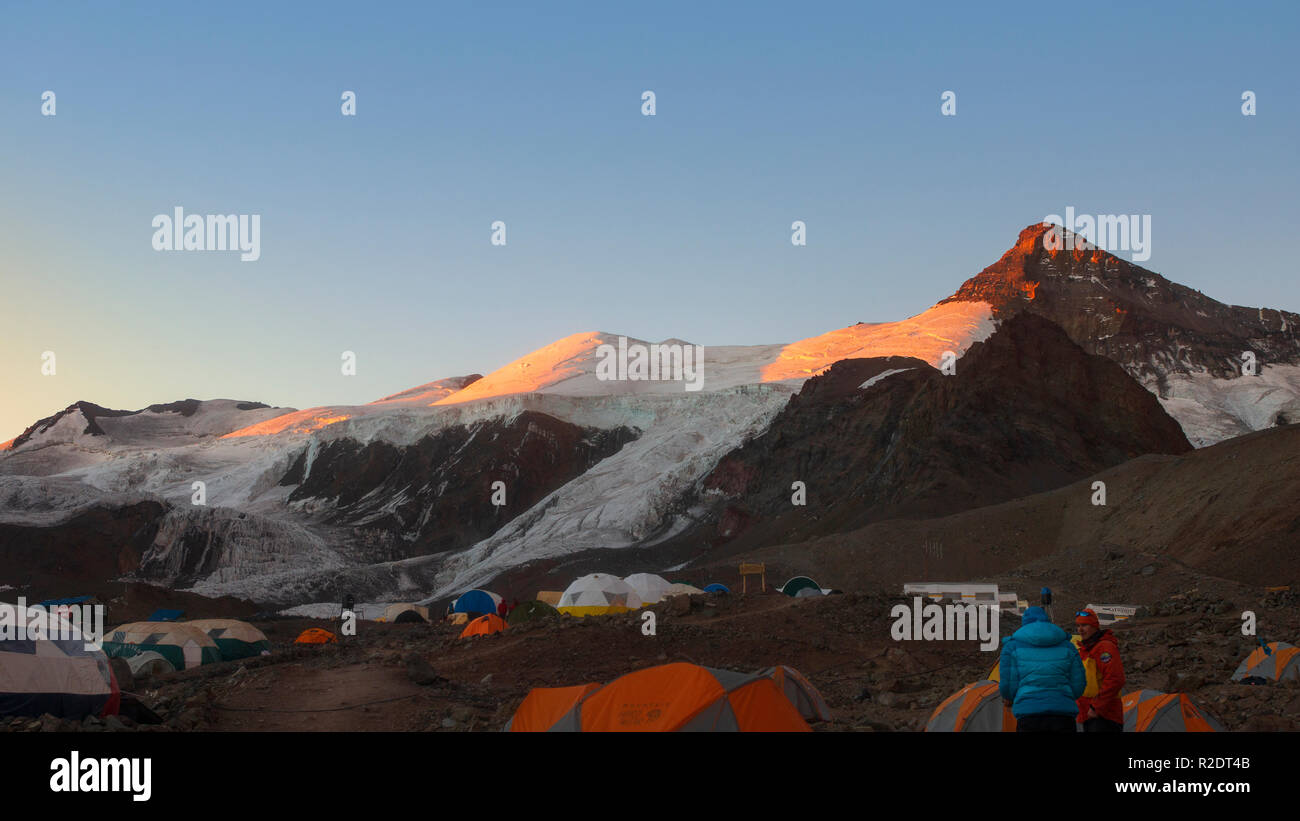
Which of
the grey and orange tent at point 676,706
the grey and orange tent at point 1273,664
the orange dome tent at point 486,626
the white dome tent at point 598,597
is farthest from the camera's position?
the white dome tent at point 598,597

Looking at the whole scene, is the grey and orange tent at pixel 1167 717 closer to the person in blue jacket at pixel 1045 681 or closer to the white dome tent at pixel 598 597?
the person in blue jacket at pixel 1045 681

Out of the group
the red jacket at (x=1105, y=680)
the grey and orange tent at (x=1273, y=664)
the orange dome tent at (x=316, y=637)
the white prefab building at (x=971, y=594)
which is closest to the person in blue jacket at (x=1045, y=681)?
the red jacket at (x=1105, y=680)

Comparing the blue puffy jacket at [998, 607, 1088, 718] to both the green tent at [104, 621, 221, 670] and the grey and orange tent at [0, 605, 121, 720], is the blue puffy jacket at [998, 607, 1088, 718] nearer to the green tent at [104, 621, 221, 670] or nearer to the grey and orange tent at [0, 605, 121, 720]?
the grey and orange tent at [0, 605, 121, 720]

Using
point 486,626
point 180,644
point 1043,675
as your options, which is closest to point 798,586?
point 486,626

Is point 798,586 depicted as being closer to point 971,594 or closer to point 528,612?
point 971,594
